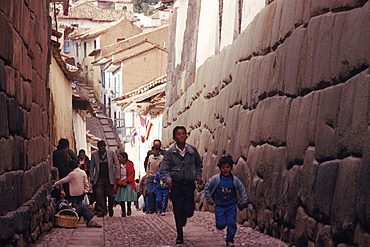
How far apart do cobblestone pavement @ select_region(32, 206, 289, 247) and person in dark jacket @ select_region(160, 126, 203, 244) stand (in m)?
0.49

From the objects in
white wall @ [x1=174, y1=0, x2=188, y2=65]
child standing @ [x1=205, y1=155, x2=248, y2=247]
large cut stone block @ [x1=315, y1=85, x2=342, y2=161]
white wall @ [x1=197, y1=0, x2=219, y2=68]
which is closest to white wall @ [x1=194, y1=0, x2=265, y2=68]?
white wall @ [x1=197, y1=0, x2=219, y2=68]

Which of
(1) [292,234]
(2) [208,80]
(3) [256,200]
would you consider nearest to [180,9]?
(2) [208,80]

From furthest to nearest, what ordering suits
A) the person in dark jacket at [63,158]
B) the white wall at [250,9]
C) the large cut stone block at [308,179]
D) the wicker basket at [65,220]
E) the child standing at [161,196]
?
the child standing at [161,196]
the person in dark jacket at [63,158]
the white wall at [250,9]
the wicker basket at [65,220]
the large cut stone block at [308,179]

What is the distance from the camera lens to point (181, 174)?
9.66 metres

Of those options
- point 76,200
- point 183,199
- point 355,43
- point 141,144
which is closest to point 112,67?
point 141,144

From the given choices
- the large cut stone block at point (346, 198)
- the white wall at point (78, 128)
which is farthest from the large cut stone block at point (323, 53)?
the white wall at point (78, 128)

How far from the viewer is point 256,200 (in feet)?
34.7

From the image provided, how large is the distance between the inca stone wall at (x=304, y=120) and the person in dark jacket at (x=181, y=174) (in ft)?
3.72

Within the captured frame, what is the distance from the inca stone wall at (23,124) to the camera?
21.9 feet

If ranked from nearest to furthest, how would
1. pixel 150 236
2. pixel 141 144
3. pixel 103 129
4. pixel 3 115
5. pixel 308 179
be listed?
pixel 3 115
pixel 308 179
pixel 150 236
pixel 141 144
pixel 103 129

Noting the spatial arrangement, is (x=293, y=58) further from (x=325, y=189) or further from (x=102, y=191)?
(x=102, y=191)

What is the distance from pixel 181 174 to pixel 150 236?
5.37 ft

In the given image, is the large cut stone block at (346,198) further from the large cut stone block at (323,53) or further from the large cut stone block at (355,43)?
the large cut stone block at (323,53)

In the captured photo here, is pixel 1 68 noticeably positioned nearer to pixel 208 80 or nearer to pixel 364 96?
pixel 364 96
